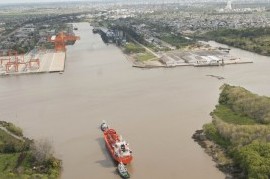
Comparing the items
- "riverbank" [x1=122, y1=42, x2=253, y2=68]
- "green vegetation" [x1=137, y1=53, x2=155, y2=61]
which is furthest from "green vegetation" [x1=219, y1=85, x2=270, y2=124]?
"green vegetation" [x1=137, y1=53, x2=155, y2=61]

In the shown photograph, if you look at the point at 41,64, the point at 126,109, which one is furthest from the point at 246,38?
the point at 126,109

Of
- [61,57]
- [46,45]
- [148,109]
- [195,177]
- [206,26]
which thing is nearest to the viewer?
[195,177]

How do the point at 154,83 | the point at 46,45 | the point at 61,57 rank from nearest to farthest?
the point at 154,83
the point at 61,57
the point at 46,45

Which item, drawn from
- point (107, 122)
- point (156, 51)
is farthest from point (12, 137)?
point (156, 51)

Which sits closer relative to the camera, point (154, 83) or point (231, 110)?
point (231, 110)

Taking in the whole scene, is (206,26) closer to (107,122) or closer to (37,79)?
(37,79)

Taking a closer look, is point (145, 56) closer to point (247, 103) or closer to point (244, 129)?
point (247, 103)
